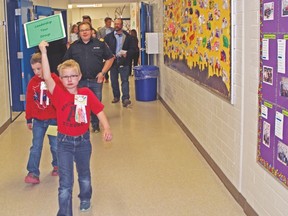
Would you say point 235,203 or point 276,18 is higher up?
point 276,18

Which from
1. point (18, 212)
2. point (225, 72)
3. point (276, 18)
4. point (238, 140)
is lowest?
point (18, 212)

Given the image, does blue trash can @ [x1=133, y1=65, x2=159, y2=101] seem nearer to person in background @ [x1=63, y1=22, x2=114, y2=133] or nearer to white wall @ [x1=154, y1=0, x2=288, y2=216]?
person in background @ [x1=63, y1=22, x2=114, y2=133]

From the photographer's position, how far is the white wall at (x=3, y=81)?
6883mm

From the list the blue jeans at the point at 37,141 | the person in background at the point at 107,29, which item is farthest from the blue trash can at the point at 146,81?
the blue jeans at the point at 37,141

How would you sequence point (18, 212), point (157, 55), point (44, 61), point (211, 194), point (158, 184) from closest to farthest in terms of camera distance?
point (44, 61)
point (18, 212)
point (211, 194)
point (158, 184)
point (157, 55)

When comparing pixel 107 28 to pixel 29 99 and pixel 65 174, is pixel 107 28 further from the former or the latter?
pixel 65 174

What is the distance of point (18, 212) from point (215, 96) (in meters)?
2.07

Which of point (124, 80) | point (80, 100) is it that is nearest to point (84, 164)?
point (80, 100)

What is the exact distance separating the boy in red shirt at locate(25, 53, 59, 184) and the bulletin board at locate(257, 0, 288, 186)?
1933mm

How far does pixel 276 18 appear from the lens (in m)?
2.72

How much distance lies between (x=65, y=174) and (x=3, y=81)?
417 centimetres

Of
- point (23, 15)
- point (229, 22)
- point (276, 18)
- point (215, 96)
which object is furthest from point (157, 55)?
point (276, 18)

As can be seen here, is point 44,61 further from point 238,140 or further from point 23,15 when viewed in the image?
point 23,15

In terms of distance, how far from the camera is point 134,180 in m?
4.34
